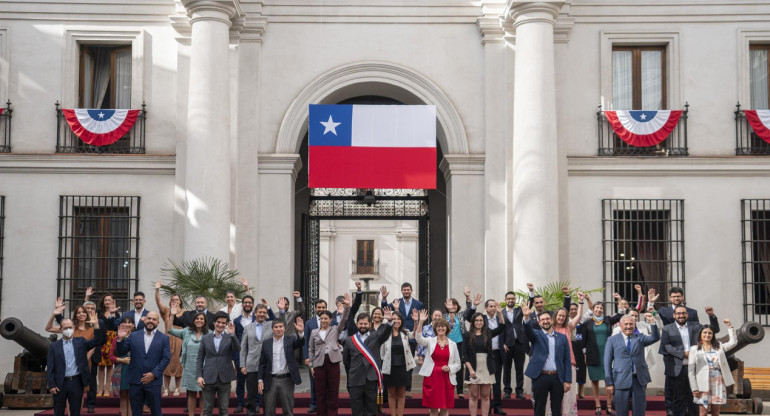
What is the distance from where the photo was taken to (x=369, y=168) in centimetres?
1898

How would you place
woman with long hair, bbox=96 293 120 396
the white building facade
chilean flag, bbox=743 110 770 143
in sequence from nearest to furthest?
woman with long hair, bbox=96 293 120 396
the white building facade
chilean flag, bbox=743 110 770 143

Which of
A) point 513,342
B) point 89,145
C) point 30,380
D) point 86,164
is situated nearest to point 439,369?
point 513,342

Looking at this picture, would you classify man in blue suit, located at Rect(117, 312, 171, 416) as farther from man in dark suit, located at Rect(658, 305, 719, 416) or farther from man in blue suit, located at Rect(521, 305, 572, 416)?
man in dark suit, located at Rect(658, 305, 719, 416)

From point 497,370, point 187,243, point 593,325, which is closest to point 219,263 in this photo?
point 187,243

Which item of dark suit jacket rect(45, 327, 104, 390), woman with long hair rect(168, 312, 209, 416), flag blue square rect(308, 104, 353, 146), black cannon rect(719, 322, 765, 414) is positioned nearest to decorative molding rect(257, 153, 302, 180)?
flag blue square rect(308, 104, 353, 146)

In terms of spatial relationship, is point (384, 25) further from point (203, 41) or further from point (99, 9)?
point (99, 9)

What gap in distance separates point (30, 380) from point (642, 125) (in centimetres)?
1178

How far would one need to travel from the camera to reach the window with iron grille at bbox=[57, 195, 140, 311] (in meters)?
18.8

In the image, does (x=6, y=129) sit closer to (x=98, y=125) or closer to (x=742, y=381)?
(x=98, y=125)

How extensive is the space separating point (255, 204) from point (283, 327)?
5564mm

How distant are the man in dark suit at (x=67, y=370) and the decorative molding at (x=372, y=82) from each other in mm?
6753

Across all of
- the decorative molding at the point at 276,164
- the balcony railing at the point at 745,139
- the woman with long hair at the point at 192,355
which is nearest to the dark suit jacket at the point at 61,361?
the woman with long hair at the point at 192,355

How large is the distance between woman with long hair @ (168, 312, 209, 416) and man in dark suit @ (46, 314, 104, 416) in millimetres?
1412

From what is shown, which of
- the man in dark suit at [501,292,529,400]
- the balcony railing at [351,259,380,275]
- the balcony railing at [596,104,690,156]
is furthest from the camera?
the balcony railing at [351,259,380,275]
